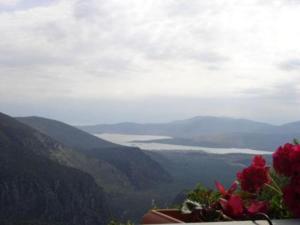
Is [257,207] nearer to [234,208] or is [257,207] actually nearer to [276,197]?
[234,208]

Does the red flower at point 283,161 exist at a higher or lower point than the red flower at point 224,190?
higher

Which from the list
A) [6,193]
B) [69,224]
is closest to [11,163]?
[6,193]

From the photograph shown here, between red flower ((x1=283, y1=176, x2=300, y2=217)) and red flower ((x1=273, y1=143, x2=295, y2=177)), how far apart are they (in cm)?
11

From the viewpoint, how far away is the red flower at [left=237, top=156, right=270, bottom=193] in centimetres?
468

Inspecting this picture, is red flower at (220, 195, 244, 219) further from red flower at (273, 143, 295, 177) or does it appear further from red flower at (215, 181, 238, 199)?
red flower at (273, 143, 295, 177)

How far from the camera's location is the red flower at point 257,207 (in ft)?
13.4

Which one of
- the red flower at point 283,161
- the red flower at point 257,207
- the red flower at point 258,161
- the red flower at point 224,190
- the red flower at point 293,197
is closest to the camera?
the red flower at point 257,207

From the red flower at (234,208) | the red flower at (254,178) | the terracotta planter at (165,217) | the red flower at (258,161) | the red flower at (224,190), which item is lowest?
the terracotta planter at (165,217)

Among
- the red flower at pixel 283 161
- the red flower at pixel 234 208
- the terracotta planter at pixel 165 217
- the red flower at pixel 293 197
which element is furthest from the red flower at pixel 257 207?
the terracotta planter at pixel 165 217

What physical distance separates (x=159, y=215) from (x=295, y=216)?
1121 mm

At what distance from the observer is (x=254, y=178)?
→ 15.3 feet

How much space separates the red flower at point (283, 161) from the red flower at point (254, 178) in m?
0.21

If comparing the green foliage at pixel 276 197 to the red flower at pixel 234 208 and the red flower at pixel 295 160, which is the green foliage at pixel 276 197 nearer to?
the red flower at pixel 295 160

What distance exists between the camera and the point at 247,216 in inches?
162
